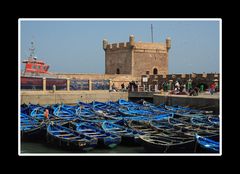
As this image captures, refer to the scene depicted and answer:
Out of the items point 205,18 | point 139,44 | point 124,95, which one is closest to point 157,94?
point 124,95

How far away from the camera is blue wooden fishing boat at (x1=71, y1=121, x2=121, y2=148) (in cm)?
1169

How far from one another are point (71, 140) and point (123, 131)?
2483 mm

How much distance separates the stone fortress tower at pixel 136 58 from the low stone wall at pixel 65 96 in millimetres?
9584

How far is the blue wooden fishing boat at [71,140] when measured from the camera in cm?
1113

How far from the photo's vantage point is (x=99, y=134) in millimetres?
12375

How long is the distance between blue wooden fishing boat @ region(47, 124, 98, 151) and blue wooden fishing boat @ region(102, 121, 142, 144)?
1.35m

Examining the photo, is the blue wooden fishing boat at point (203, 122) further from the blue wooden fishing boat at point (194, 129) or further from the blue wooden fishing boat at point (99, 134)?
the blue wooden fishing boat at point (99, 134)

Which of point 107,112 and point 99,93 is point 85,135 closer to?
point 107,112

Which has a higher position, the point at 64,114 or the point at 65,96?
the point at 65,96

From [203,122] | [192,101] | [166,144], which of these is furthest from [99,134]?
[192,101]

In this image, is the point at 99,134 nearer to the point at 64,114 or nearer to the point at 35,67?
the point at 64,114

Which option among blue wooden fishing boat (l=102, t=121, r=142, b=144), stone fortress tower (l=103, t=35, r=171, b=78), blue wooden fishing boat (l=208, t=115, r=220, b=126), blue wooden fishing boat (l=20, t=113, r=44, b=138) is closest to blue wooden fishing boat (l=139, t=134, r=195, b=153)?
blue wooden fishing boat (l=102, t=121, r=142, b=144)

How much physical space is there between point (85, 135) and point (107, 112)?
6.49 meters

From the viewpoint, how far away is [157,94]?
24453 mm
